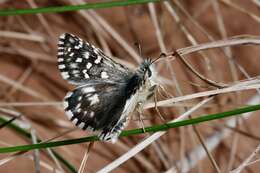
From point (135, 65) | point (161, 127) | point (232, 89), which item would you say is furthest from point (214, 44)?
point (135, 65)

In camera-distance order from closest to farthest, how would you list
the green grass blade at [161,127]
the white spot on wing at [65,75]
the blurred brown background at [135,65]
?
the green grass blade at [161,127] → the white spot on wing at [65,75] → the blurred brown background at [135,65]

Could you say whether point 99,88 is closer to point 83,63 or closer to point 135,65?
point 83,63

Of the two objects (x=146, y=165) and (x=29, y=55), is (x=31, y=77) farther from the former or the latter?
(x=146, y=165)

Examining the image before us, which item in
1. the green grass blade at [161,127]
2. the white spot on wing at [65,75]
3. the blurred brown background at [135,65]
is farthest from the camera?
the blurred brown background at [135,65]

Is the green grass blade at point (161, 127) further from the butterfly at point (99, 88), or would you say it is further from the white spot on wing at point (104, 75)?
the white spot on wing at point (104, 75)

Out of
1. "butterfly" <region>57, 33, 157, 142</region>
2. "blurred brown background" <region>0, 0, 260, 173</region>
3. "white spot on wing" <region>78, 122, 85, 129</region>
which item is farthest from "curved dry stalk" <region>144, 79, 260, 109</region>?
"blurred brown background" <region>0, 0, 260, 173</region>

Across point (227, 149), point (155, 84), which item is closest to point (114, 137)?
point (155, 84)

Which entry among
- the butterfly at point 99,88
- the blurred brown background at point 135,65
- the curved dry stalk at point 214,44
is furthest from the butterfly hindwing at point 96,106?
the blurred brown background at point 135,65

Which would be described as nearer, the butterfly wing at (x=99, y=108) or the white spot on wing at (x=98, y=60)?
the butterfly wing at (x=99, y=108)
